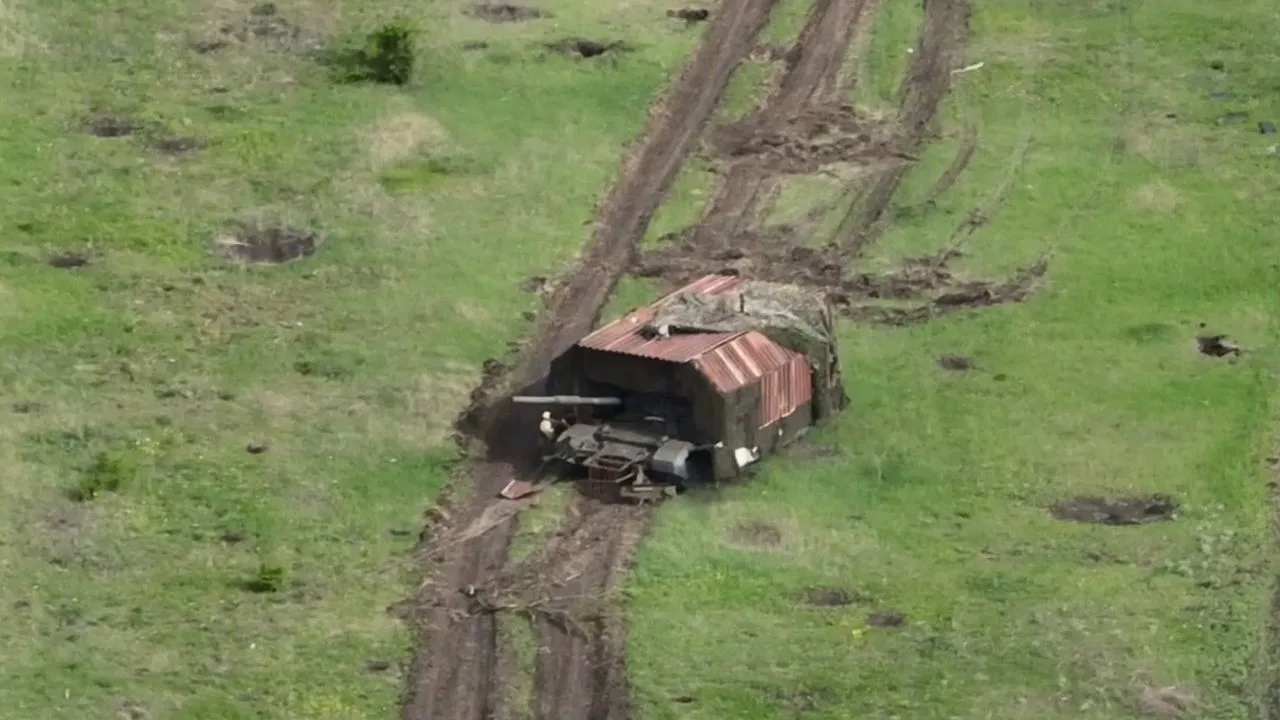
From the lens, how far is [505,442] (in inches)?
1906

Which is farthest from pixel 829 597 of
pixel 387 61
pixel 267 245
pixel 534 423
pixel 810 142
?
pixel 387 61

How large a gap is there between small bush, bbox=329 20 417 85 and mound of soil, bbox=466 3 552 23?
3.46 meters

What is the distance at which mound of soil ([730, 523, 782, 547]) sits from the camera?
44531 millimetres

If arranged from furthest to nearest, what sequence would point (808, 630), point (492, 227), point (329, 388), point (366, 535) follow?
point (492, 227) < point (329, 388) < point (366, 535) < point (808, 630)

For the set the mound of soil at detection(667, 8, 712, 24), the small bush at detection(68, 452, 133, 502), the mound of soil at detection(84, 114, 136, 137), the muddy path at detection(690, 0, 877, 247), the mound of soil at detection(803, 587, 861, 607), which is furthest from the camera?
the mound of soil at detection(667, 8, 712, 24)

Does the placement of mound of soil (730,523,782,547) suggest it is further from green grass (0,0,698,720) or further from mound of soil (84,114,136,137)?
mound of soil (84,114,136,137)

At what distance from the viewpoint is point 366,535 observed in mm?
44844

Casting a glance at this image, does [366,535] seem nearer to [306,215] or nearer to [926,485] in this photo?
[926,485]

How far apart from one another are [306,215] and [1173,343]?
68.2 ft

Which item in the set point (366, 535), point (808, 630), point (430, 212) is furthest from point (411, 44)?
point (808, 630)

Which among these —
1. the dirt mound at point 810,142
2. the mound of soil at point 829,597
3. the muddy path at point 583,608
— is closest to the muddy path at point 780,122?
the dirt mound at point 810,142

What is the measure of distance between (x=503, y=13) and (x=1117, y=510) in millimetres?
29035

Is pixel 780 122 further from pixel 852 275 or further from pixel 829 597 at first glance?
pixel 829 597

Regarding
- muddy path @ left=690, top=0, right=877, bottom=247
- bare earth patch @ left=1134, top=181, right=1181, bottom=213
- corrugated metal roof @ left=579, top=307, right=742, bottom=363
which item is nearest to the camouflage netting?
corrugated metal roof @ left=579, top=307, right=742, bottom=363
